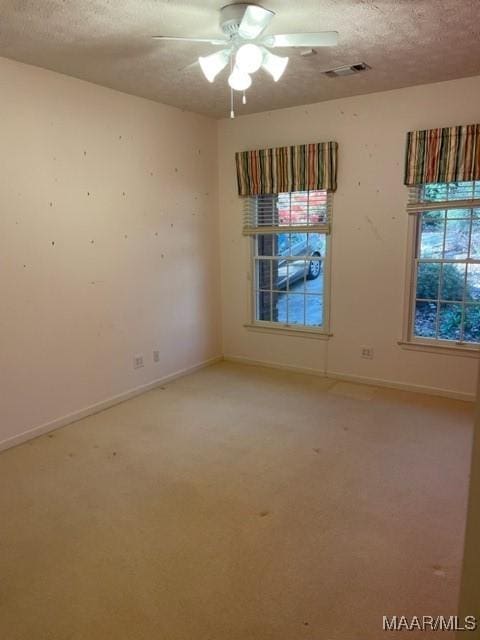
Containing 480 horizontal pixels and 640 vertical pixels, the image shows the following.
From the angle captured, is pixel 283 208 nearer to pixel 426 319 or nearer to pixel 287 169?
pixel 287 169

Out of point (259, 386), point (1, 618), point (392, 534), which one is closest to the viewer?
point (1, 618)

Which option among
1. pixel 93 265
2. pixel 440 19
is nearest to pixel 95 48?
pixel 93 265

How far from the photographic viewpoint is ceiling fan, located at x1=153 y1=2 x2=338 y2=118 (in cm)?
240

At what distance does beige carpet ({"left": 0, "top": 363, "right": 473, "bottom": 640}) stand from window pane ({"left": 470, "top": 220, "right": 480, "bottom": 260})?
129 centimetres

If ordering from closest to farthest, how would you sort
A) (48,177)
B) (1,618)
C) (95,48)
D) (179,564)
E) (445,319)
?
(1,618) → (179,564) → (95,48) → (48,177) → (445,319)

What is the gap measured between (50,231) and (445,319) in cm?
341

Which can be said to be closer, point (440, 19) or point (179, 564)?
point (179, 564)

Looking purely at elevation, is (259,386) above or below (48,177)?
below

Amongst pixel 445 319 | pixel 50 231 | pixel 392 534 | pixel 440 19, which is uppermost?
pixel 440 19

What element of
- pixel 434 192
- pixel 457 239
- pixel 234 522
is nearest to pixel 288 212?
pixel 434 192

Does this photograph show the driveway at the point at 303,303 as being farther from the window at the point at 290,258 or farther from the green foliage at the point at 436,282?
the green foliage at the point at 436,282

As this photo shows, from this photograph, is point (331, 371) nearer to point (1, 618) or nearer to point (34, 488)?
point (34, 488)

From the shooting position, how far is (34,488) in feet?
9.02

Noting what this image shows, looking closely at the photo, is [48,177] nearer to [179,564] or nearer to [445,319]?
[179,564]
